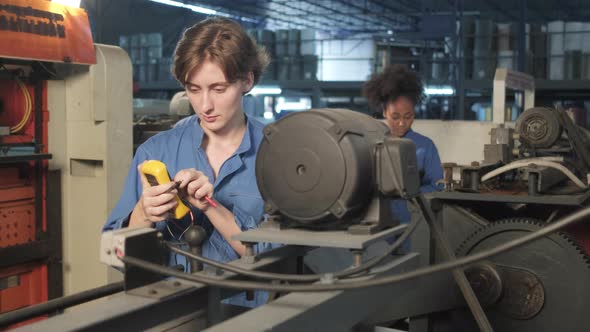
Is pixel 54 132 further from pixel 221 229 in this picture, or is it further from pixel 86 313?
pixel 86 313

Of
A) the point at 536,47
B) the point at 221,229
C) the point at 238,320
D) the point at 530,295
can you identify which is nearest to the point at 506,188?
the point at 530,295

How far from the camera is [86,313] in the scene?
27.0 inches

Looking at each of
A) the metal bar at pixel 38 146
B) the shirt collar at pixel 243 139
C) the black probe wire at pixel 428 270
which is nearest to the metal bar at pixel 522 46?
the metal bar at pixel 38 146

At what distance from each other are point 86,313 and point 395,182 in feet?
1.29

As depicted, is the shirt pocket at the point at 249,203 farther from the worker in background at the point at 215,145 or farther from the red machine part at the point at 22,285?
the red machine part at the point at 22,285

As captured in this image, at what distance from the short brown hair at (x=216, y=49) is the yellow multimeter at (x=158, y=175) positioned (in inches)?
9.2

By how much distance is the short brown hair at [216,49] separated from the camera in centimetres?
112

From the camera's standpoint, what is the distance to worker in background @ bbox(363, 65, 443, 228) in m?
2.46

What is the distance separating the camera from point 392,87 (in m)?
2.63

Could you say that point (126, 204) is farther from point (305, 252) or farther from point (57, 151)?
point (57, 151)

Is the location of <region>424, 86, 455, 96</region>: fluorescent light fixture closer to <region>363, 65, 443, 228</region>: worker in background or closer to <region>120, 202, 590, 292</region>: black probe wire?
<region>363, 65, 443, 228</region>: worker in background

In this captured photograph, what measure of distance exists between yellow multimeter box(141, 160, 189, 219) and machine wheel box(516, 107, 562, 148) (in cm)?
129

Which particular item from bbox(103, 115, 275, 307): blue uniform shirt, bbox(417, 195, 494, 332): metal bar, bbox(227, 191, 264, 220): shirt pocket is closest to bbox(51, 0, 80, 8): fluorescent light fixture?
bbox(103, 115, 275, 307): blue uniform shirt

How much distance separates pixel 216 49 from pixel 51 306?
52 cm
